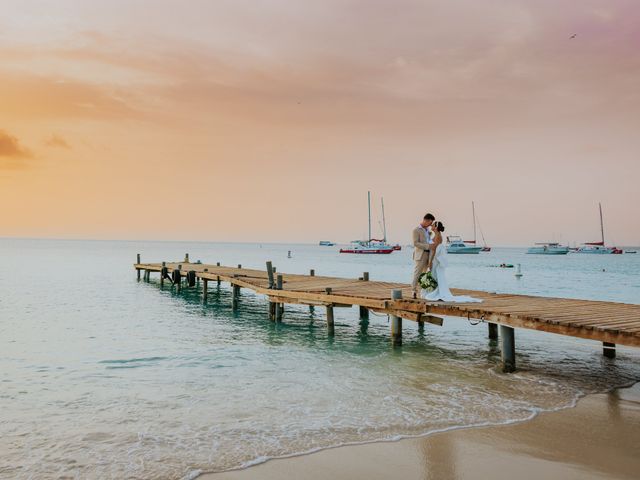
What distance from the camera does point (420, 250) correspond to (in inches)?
539

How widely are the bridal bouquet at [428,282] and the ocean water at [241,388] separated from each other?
192cm

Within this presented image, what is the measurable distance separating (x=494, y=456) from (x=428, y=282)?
6794 mm

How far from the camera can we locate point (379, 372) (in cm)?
1195

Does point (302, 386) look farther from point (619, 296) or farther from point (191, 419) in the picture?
point (619, 296)

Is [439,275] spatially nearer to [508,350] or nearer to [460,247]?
[508,350]

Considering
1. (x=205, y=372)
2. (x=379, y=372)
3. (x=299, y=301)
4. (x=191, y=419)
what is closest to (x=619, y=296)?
(x=299, y=301)

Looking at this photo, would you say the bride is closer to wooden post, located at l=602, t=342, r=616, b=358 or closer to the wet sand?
wooden post, located at l=602, t=342, r=616, b=358

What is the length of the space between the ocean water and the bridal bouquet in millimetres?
1919

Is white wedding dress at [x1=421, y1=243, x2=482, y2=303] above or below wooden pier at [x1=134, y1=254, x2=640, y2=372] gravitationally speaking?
above

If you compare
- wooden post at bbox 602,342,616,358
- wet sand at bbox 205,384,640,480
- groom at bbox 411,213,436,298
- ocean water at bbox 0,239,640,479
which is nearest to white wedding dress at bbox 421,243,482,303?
groom at bbox 411,213,436,298

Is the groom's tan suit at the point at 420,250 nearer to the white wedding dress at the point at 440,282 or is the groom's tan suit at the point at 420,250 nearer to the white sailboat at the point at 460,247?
the white wedding dress at the point at 440,282

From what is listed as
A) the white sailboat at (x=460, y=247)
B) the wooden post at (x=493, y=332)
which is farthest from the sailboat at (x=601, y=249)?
the wooden post at (x=493, y=332)

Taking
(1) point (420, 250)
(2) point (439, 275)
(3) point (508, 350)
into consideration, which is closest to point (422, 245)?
(1) point (420, 250)

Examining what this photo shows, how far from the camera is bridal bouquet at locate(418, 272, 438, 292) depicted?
13352 millimetres
